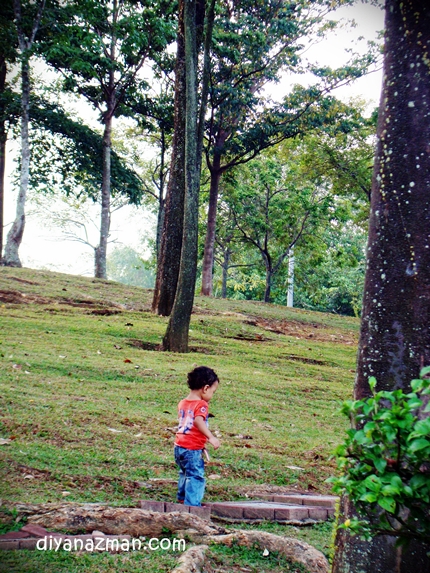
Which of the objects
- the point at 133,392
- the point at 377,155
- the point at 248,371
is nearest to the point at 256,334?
the point at 248,371

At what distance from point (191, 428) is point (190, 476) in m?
0.37

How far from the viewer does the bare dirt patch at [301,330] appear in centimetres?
1917

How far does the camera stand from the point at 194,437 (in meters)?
4.99

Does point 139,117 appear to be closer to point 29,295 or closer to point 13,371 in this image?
point 29,295

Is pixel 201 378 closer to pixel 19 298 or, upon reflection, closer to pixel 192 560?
pixel 192 560

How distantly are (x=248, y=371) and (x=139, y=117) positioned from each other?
1930 cm

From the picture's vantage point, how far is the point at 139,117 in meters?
28.3

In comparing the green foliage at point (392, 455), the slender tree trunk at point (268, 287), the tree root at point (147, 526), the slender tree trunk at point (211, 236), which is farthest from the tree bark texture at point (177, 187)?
the slender tree trunk at point (268, 287)

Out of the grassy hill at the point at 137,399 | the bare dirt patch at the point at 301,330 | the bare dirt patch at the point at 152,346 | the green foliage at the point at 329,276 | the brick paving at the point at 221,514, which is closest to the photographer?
the brick paving at the point at 221,514

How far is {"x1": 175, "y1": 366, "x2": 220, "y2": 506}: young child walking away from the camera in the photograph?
488 centimetres

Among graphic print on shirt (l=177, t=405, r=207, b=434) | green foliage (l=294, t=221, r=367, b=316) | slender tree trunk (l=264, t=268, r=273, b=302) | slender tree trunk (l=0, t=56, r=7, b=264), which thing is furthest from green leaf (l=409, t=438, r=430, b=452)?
green foliage (l=294, t=221, r=367, b=316)

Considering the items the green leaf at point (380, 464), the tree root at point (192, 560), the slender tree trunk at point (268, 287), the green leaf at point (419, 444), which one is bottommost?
the tree root at point (192, 560)

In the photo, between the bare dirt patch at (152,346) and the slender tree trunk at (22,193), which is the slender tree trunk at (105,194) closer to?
the slender tree trunk at (22,193)

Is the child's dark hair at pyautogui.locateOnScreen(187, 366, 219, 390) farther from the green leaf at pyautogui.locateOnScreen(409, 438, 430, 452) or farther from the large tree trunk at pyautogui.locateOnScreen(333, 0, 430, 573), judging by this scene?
the green leaf at pyautogui.locateOnScreen(409, 438, 430, 452)
